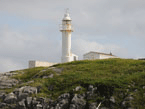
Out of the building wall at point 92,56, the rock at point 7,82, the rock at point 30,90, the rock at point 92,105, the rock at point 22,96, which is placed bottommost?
the rock at point 92,105

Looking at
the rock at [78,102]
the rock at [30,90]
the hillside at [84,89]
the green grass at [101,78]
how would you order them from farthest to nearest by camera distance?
the rock at [30,90] < the green grass at [101,78] < the rock at [78,102] < the hillside at [84,89]

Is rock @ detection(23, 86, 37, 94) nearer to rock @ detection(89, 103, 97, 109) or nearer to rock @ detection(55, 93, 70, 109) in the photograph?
rock @ detection(55, 93, 70, 109)

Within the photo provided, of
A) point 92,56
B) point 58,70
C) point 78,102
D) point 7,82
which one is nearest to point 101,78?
point 78,102

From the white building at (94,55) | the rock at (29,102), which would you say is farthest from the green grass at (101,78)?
the white building at (94,55)

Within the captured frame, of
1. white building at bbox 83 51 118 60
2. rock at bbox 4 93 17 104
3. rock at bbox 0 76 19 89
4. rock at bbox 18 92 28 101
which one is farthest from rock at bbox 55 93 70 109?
white building at bbox 83 51 118 60

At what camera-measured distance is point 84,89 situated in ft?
94.6

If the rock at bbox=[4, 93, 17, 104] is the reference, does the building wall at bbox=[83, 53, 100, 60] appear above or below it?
above

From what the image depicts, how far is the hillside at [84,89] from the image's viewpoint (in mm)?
27047

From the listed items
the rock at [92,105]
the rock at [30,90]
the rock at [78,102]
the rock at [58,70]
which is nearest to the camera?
the rock at [92,105]

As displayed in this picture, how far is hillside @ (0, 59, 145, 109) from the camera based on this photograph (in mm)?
27047

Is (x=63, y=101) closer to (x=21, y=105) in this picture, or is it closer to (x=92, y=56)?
(x=21, y=105)

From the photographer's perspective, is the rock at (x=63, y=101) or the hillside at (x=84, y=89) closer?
the hillside at (x=84, y=89)

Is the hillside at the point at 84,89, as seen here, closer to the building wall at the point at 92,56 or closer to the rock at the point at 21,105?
the rock at the point at 21,105

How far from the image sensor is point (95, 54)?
187 ft
